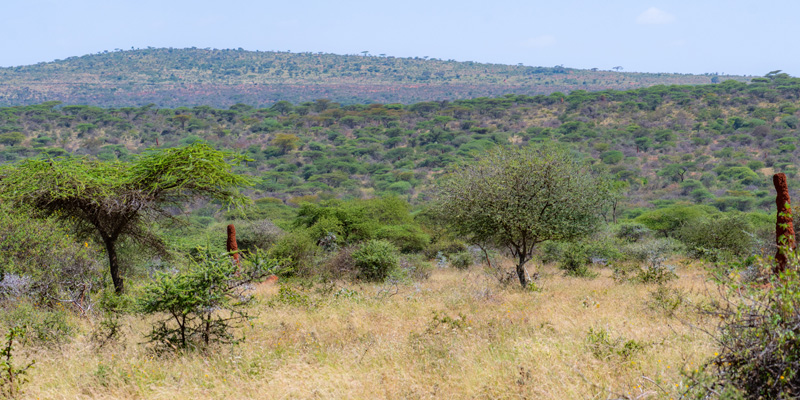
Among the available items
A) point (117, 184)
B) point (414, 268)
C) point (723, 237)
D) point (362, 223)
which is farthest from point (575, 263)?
point (117, 184)

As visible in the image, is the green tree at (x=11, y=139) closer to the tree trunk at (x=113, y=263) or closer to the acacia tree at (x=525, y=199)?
the tree trunk at (x=113, y=263)

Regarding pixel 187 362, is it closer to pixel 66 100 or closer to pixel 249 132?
pixel 249 132

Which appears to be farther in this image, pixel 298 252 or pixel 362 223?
pixel 362 223

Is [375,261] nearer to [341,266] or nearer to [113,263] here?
[341,266]

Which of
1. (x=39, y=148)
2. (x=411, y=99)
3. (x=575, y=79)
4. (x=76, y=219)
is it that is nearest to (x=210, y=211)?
(x=39, y=148)

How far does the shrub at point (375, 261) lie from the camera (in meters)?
16.8

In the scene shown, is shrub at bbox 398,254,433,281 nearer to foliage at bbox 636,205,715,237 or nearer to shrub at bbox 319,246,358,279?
shrub at bbox 319,246,358,279

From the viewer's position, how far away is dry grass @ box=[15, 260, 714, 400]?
4711 mm

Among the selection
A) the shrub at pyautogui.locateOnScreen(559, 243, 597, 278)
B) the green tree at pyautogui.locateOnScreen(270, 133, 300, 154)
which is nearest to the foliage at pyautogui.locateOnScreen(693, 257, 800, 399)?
the shrub at pyautogui.locateOnScreen(559, 243, 597, 278)

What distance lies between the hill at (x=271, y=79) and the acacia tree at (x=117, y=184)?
337 ft

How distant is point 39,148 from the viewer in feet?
161

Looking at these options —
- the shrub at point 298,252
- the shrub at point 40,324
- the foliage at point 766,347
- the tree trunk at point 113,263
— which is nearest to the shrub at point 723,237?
the shrub at point 298,252

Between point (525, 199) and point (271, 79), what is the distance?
12567cm

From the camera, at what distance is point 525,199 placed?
11602 millimetres
